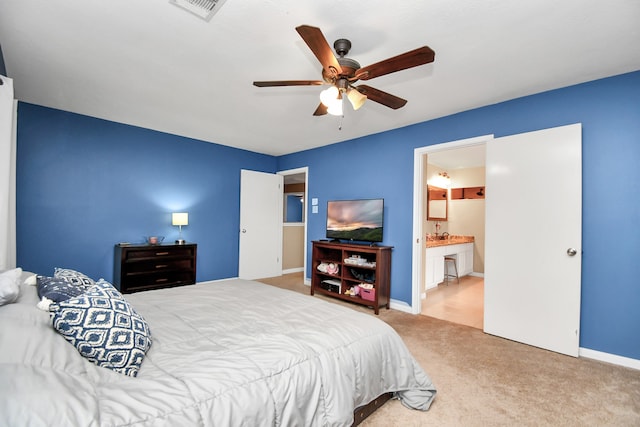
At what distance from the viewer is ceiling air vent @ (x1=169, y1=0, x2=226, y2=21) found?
1.74m

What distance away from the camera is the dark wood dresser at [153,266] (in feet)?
12.5

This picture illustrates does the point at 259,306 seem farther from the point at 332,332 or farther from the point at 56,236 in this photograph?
the point at 56,236

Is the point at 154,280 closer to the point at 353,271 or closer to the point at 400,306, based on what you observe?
the point at 353,271

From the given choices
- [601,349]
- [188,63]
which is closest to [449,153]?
[601,349]

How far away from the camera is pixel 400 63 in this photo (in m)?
1.79

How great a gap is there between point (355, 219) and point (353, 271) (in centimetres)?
77

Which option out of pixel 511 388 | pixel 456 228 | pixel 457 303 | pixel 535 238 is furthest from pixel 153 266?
pixel 456 228

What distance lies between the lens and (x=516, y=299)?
2.92 metres

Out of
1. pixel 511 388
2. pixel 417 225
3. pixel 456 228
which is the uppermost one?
pixel 417 225

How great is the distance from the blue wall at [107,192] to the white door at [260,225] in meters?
0.22

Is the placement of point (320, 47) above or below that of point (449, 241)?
above

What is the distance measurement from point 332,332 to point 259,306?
2.14 ft

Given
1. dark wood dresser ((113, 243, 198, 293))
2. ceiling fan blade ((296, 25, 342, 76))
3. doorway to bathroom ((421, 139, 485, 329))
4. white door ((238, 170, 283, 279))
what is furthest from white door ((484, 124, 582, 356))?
dark wood dresser ((113, 243, 198, 293))

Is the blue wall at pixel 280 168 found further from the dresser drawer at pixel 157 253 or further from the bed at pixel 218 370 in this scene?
the bed at pixel 218 370
